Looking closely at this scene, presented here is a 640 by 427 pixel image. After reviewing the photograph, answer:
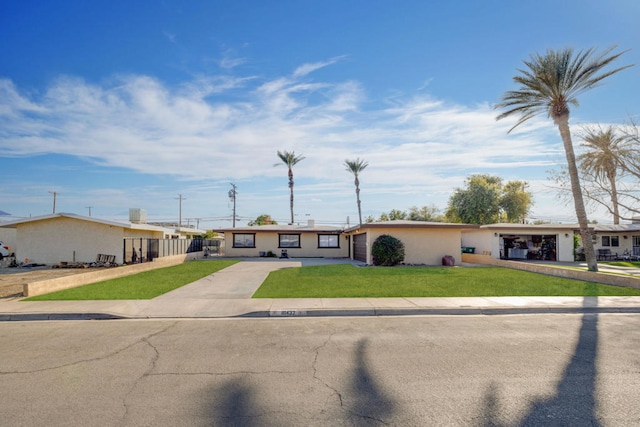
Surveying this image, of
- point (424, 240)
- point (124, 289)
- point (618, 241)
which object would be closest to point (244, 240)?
point (424, 240)

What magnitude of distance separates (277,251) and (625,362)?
3016 cm

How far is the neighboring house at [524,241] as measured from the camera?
2941 cm

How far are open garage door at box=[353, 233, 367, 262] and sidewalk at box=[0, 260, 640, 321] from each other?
52.3ft

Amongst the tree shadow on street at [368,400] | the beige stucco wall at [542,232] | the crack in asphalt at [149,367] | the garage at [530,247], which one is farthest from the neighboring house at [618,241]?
the crack in asphalt at [149,367]

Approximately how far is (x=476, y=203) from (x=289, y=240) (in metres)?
21.9

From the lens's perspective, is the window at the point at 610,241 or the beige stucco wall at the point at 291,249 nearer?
the window at the point at 610,241

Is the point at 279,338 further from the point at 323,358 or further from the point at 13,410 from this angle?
the point at 13,410

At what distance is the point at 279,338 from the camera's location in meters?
7.25

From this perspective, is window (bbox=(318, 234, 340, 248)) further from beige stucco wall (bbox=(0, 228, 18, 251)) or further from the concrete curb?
the concrete curb

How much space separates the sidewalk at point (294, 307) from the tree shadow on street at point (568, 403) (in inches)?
166

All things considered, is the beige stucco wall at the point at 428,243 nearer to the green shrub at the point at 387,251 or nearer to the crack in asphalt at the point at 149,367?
the green shrub at the point at 387,251

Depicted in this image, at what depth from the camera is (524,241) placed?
114 ft

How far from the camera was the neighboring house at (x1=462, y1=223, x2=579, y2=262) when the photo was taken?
29.4 m

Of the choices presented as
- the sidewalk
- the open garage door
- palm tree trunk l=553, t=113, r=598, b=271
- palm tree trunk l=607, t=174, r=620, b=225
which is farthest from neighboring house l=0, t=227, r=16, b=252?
palm tree trunk l=607, t=174, r=620, b=225
